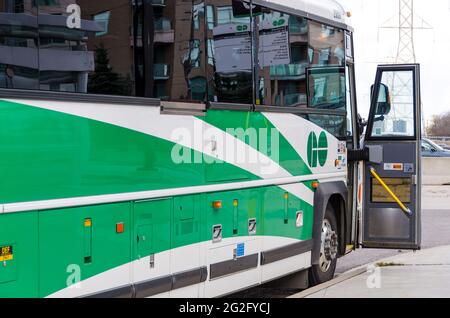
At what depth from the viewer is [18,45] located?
4836mm

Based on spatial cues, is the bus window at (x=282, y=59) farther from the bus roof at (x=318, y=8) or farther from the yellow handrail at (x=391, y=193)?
the yellow handrail at (x=391, y=193)

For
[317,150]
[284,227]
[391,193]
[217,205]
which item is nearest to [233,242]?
[217,205]

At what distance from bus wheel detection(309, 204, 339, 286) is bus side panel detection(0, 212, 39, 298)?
492 centimetres

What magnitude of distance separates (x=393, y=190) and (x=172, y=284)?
4.78 metres

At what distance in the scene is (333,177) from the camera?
9477 millimetres

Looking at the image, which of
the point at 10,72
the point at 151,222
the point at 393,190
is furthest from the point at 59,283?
the point at 393,190

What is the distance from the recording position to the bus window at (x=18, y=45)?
4727mm

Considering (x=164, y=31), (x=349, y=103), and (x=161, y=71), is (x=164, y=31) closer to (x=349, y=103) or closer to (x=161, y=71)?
(x=161, y=71)

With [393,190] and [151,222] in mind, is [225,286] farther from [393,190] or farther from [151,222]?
[393,190]

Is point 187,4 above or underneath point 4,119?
above

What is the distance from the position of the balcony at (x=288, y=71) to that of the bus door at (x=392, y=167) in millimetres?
1913

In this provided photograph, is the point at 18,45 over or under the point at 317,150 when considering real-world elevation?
over

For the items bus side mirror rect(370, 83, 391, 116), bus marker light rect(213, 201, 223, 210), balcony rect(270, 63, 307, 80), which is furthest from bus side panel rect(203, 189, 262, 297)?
bus side mirror rect(370, 83, 391, 116)

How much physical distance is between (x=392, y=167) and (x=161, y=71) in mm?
4838
